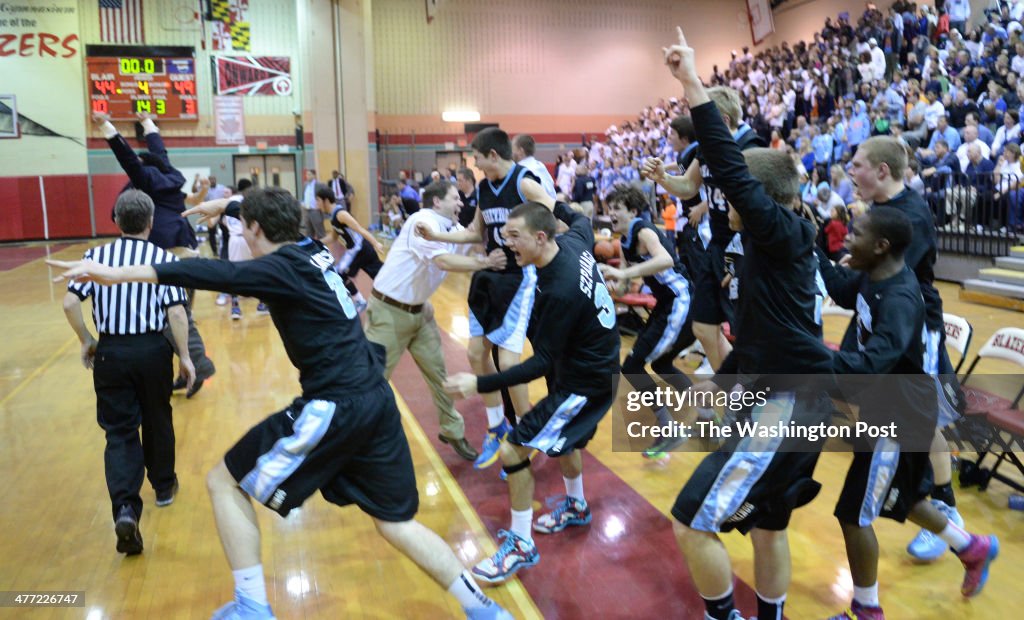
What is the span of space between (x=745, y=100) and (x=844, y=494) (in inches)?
800

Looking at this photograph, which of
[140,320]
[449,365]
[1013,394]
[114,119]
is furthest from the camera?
[114,119]

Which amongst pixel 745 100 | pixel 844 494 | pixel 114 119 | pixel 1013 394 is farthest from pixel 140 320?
pixel 114 119

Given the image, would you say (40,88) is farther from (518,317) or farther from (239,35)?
(518,317)

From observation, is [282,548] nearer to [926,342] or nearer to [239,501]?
[239,501]

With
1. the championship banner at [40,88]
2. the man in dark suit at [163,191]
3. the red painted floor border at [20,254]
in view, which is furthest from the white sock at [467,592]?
the championship banner at [40,88]

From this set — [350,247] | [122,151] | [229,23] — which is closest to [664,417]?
[350,247]

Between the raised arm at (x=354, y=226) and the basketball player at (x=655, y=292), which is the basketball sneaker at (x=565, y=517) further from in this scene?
the raised arm at (x=354, y=226)

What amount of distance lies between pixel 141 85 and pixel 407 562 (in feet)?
78.6

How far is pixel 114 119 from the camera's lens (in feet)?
78.8

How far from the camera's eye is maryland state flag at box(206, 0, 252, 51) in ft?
81.1

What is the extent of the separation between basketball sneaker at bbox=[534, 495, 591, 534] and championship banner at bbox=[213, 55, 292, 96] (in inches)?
939

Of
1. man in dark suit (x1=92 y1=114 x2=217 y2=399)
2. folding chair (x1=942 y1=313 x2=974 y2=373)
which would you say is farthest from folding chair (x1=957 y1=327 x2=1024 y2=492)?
man in dark suit (x1=92 y1=114 x2=217 y2=399)

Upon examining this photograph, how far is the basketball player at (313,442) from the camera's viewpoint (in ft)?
10.3

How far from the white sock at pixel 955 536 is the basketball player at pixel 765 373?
0.99m
